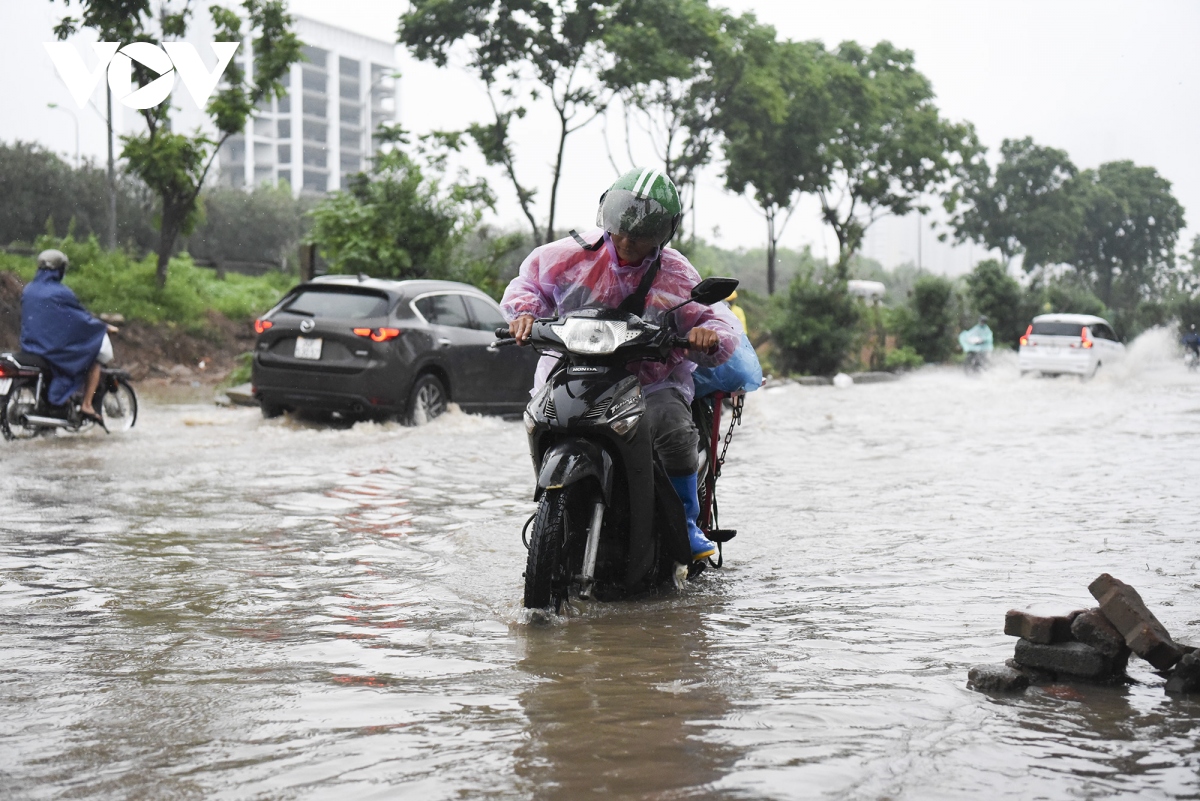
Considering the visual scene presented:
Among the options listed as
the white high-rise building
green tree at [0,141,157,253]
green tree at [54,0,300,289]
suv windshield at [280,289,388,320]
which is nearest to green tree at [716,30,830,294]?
green tree at [54,0,300,289]

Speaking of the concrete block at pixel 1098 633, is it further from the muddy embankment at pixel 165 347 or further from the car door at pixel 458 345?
the muddy embankment at pixel 165 347

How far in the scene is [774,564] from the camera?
693cm

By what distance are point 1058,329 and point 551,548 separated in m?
28.0

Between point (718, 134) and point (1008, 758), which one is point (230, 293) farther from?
point (1008, 758)

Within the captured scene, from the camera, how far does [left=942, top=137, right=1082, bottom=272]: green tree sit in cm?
6128

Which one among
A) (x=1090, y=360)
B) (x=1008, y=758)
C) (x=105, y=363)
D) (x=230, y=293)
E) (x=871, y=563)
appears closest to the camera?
(x=1008, y=758)

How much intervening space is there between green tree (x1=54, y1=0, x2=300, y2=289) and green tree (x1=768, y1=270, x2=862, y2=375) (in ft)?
38.5

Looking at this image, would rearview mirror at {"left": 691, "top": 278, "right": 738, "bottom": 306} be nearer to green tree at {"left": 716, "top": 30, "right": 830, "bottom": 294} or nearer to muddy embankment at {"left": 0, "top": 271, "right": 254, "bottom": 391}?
muddy embankment at {"left": 0, "top": 271, "right": 254, "bottom": 391}

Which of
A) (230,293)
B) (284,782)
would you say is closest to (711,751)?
(284,782)

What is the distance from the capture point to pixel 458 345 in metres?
14.7

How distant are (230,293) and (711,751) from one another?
31.0 m

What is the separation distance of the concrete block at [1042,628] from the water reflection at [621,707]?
38.3 inches

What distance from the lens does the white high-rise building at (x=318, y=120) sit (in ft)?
373

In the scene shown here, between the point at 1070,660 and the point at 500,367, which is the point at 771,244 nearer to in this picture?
the point at 500,367
